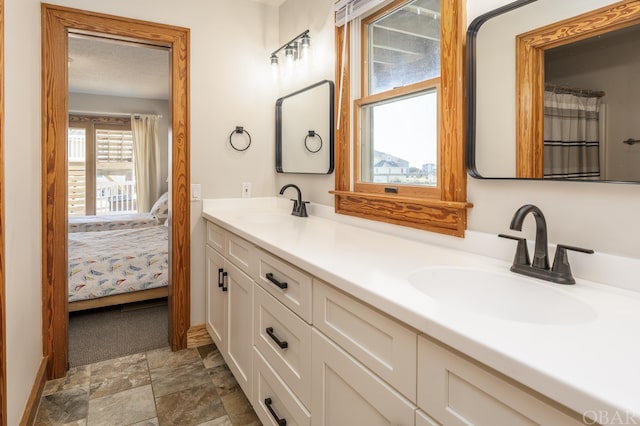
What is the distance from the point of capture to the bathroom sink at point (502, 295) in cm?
94

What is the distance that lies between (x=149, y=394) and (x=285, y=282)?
121 cm

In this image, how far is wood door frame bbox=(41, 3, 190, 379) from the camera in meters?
2.13

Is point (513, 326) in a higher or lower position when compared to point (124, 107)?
lower

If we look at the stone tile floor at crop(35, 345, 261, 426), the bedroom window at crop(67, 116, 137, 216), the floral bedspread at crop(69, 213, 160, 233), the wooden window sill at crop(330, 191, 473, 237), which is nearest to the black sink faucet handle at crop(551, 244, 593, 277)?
the wooden window sill at crop(330, 191, 473, 237)

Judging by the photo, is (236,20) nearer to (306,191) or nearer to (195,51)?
(195,51)

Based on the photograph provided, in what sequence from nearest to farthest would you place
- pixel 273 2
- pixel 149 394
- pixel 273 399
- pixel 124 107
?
pixel 273 399, pixel 149 394, pixel 273 2, pixel 124 107

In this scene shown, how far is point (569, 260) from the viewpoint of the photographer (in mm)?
1109

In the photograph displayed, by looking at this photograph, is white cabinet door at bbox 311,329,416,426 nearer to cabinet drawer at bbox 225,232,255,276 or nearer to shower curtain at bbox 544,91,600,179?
cabinet drawer at bbox 225,232,255,276

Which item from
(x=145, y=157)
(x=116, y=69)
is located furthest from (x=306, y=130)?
(x=145, y=157)

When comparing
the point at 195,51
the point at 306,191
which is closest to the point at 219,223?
the point at 306,191

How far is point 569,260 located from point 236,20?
2467mm

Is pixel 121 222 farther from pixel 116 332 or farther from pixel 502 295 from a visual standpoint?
pixel 502 295

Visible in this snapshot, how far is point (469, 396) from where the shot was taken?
706 mm

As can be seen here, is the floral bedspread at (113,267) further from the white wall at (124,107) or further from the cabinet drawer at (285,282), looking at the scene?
the white wall at (124,107)
